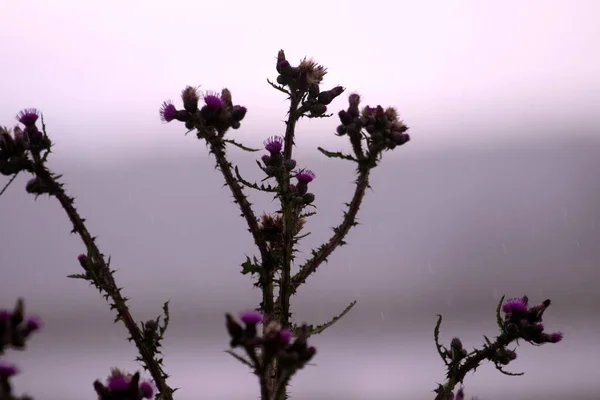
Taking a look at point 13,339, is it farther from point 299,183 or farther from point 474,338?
point 474,338

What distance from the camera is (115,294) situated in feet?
3.97

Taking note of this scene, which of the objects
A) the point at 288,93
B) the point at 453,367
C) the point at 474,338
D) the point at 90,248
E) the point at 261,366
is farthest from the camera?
the point at 474,338

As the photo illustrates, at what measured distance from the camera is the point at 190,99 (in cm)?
129

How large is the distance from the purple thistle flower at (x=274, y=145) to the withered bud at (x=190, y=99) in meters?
0.16

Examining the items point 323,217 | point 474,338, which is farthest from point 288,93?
point 323,217

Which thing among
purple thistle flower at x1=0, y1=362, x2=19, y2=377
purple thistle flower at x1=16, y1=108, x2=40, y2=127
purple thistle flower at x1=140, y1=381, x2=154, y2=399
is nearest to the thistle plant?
purple thistle flower at x1=16, y1=108, x2=40, y2=127

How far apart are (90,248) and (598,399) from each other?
4467 mm

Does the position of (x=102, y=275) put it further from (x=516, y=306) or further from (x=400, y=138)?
(x=516, y=306)

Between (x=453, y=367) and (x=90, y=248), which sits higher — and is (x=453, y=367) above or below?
below

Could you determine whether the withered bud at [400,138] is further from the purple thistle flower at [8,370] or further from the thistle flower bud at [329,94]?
the purple thistle flower at [8,370]

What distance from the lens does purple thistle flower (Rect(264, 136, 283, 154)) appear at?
1356 mm

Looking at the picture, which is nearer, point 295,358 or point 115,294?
point 295,358

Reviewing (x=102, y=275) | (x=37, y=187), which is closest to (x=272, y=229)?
(x=102, y=275)

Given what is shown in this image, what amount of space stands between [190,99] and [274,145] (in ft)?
0.63
